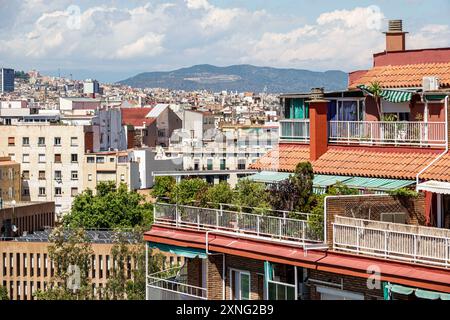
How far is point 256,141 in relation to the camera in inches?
4919

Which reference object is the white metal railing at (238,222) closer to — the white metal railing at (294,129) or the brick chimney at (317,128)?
the brick chimney at (317,128)

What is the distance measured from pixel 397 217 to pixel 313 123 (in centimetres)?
474

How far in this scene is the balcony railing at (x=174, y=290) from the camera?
23.1 metres

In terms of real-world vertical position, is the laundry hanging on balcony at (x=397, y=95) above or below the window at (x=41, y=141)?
above

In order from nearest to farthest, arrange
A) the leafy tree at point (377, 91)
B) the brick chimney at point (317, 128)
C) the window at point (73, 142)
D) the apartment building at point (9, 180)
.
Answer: the leafy tree at point (377, 91) < the brick chimney at point (317, 128) < the apartment building at point (9, 180) < the window at point (73, 142)

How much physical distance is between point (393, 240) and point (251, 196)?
500cm

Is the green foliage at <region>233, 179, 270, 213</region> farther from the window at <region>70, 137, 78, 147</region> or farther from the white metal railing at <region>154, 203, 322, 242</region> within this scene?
the window at <region>70, 137, 78, 147</region>

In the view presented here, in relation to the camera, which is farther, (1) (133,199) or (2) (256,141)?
(2) (256,141)

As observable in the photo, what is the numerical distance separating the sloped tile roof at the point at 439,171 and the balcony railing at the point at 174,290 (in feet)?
12.4

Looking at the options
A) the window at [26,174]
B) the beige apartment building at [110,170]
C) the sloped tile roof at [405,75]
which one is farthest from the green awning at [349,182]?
the window at [26,174]
